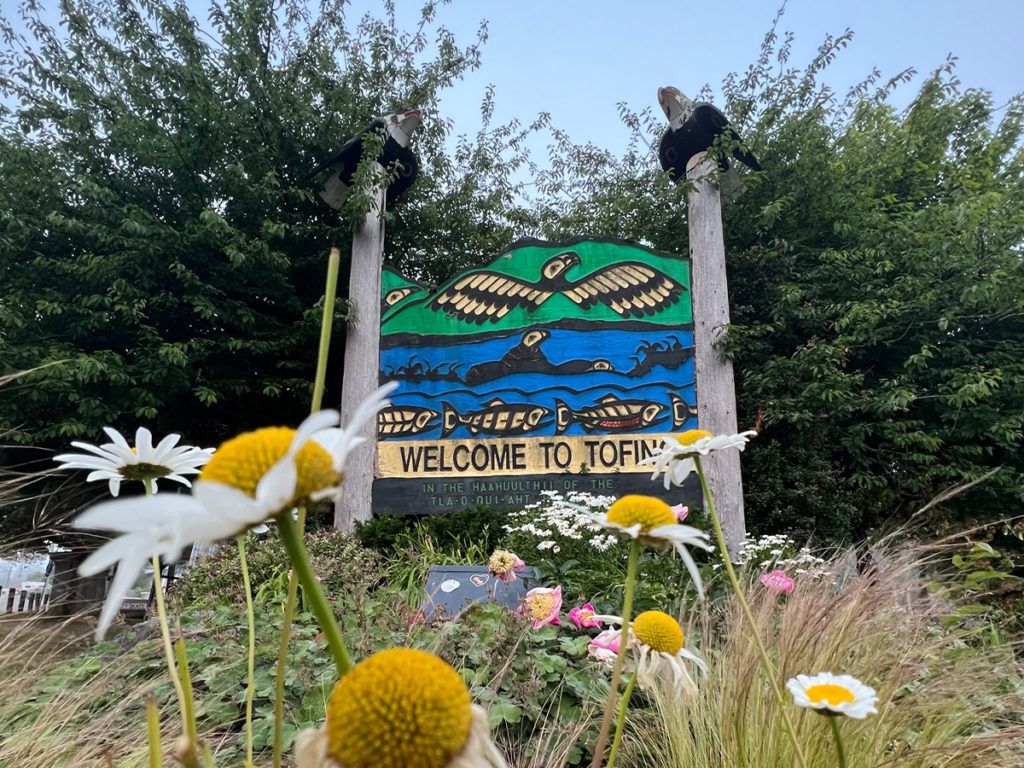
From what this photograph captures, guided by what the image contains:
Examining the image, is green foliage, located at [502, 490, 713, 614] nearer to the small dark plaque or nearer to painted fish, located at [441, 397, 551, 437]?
the small dark plaque

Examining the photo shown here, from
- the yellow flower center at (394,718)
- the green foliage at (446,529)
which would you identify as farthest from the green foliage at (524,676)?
the green foliage at (446,529)

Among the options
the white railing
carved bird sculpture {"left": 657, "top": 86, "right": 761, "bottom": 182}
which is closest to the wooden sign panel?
carved bird sculpture {"left": 657, "top": 86, "right": 761, "bottom": 182}

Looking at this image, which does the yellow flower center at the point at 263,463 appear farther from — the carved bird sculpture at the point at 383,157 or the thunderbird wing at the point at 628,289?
the carved bird sculpture at the point at 383,157

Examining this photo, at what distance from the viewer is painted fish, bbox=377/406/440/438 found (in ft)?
15.4

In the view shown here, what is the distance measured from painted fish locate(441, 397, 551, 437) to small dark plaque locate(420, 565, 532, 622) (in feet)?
5.75

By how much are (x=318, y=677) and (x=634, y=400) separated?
3106mm

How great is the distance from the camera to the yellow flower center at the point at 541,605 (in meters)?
1.95

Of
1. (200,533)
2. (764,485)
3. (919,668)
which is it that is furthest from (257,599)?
(764,485)

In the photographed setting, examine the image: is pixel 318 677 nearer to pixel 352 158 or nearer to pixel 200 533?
pixel 200 533

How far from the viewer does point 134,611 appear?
4.97 meters

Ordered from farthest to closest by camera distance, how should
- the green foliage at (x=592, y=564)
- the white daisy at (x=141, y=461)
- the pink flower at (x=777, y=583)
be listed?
the green foliage at (x=592, y=564)
the pink flower at (x=777, y=583)
the white daisy at (x=141, y=461)

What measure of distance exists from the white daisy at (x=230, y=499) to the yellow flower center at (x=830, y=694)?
0.67 m

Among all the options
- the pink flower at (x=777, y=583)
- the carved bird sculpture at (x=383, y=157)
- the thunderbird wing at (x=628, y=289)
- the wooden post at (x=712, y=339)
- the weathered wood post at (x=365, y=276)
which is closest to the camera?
the pink flower at (x=777, y=583)

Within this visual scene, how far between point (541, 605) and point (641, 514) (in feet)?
4.63
